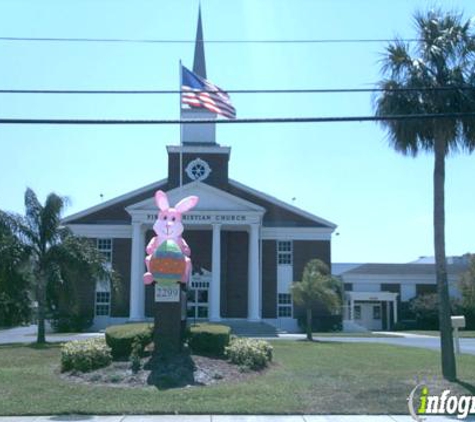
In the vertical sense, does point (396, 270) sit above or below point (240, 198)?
below

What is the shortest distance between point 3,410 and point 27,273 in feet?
58.2

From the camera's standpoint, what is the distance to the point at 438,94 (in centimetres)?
1545

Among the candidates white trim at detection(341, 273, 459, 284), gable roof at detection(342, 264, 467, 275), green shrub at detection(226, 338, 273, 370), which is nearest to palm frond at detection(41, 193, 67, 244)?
green shrub at detection(226, 338, 273, 370)

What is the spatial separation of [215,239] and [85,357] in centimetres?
2754

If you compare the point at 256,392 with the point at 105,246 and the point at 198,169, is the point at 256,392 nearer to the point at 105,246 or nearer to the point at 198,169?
the point at 105,246

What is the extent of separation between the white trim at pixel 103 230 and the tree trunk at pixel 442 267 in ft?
109

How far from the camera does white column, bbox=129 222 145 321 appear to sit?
43500 millimetres

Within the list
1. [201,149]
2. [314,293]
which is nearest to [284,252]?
[201,149]

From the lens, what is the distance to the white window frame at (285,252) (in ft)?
156

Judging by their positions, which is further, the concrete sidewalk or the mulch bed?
the mulch bed

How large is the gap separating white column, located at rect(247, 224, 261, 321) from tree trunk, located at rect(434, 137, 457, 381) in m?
28.5

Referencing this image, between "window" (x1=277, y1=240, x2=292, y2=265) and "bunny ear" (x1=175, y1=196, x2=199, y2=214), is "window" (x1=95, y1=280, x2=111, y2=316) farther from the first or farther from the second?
"bunny ear" (x1=175, y1=196, x2=199, y2=214)

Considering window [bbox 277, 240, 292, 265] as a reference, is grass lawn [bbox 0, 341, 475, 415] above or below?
below

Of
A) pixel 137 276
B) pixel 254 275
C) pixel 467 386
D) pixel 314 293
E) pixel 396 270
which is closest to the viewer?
pixel 467 386
